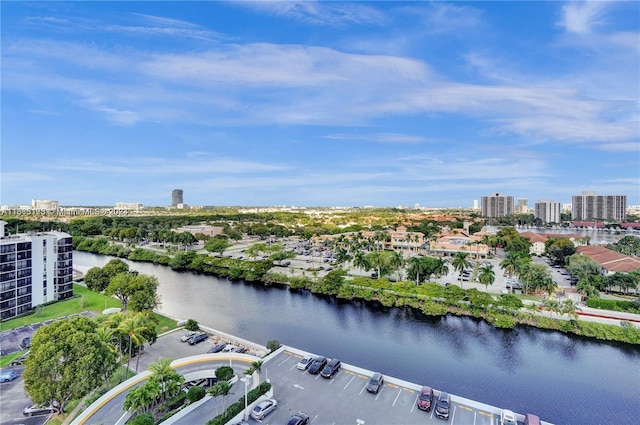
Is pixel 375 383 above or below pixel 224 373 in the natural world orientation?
below

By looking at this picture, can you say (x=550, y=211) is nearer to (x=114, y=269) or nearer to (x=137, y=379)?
(x=114, y=269)

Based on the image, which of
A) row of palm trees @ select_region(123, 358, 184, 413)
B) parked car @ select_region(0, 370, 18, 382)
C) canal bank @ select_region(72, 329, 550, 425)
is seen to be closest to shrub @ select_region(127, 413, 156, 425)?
row of palm trees @ select_region(123, 358, 184, 413)

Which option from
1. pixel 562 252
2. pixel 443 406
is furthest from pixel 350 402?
pixel 562 252

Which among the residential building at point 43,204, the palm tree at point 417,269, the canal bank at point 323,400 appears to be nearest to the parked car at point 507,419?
the canal bank at point 323,400

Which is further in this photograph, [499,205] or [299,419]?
[499,205]

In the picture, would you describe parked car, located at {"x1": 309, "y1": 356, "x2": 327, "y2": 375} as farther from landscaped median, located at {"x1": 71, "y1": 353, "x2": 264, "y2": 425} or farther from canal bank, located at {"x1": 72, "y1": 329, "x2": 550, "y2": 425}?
landscaped median, located at {"x1": 71, "y1": 353, "x2": 264, "y2": 425}

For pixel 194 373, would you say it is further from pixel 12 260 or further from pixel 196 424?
pixel 12 260

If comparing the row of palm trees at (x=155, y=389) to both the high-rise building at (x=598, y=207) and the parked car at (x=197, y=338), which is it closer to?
the parked car at (x=197, y=338)
